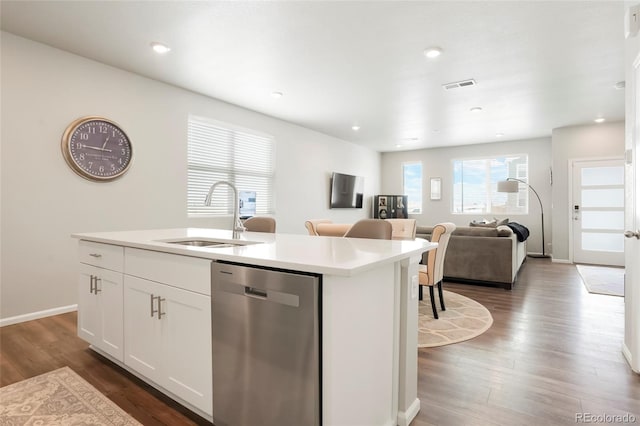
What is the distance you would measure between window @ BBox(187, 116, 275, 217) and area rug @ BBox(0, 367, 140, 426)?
2.75 metres

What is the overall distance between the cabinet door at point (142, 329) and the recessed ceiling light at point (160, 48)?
230cm

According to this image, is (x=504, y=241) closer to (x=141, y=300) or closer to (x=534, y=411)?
(x=534, y=411)

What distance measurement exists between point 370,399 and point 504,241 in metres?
3.75

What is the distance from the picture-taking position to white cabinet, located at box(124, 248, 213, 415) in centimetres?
163

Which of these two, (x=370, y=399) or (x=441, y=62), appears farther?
(x=441, y=62)

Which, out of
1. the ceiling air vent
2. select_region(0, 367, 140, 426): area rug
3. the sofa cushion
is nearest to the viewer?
select_region(0, 367, 140, 426): area rug

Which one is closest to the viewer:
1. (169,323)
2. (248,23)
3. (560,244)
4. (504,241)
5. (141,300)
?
(169,323)

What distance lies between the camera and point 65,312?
11.4 feet

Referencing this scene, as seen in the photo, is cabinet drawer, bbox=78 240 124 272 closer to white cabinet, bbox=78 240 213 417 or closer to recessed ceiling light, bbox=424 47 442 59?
white cabinet, bbox=78 240 213 417

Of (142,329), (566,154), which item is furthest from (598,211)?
(142,329)

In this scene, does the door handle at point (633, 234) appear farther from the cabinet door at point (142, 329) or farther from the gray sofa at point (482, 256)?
the cabinet door at point (142, 329)

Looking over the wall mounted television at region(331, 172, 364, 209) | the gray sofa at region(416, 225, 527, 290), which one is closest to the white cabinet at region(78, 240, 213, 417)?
the gray sofa at region(416, 225, 527, 290)

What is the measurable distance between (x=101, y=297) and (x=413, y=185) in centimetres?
812


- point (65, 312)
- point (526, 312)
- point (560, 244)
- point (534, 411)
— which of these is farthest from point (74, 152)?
point (560, 244)
